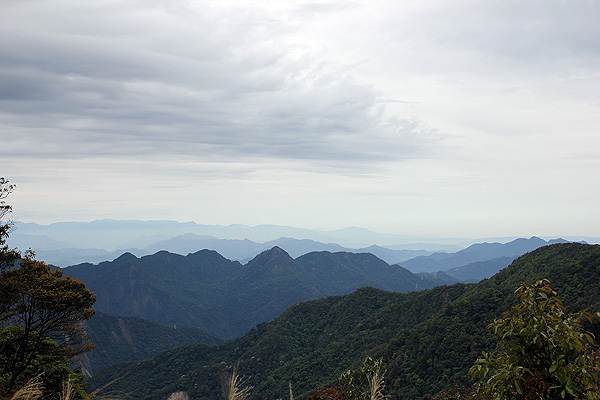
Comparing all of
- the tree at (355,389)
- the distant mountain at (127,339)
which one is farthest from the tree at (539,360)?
the distant mountain at (127,339)

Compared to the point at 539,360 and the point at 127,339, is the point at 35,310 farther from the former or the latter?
the point at 127,339

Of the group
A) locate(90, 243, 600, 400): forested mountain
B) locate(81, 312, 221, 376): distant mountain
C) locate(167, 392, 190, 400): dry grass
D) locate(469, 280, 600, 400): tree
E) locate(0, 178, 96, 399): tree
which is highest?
locate(469, 280, 600, 400): tree

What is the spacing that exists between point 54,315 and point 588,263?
52.5 meters

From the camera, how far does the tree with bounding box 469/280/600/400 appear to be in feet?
16.4

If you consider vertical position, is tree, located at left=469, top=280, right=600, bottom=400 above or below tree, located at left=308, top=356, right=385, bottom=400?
above

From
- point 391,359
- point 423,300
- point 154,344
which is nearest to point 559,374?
point 391,359

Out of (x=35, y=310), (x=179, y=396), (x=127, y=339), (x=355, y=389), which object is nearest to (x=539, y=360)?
(x=355, y=389)

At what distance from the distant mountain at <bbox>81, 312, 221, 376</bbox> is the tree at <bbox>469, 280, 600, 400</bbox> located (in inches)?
5743

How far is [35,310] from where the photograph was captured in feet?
66.0

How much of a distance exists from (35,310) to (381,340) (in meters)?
53.7

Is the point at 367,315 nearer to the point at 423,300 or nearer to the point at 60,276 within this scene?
the point at 423,300

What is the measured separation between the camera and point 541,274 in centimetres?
4709

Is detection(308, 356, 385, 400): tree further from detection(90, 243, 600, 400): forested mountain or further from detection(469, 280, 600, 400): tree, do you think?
detection(90, 243, 600, 400): forested mountain

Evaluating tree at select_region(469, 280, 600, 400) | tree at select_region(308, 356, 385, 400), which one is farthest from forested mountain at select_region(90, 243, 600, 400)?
tree at select_region(469, 280, 600, 400)
